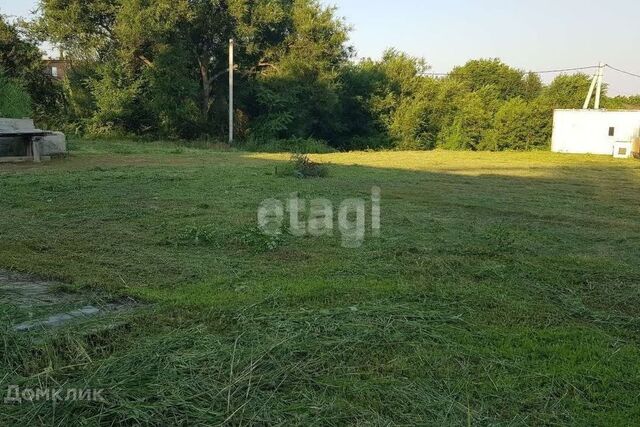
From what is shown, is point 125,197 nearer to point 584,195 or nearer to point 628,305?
point 628,305

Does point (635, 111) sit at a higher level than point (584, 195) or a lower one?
higher

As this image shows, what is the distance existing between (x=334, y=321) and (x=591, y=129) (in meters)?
28.1

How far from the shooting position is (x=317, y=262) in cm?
459

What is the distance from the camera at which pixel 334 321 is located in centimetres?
309

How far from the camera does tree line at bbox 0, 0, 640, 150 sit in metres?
24.9

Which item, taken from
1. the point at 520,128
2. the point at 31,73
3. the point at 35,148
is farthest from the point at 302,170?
the point at 520,128

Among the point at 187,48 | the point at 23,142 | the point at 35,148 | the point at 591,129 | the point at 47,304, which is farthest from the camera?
the point at 591,129

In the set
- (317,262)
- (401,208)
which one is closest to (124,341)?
(317,262)

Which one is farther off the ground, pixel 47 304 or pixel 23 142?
pixel 23 142

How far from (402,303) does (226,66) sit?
88.2ft

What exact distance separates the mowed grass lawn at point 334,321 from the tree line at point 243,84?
57.7 feet

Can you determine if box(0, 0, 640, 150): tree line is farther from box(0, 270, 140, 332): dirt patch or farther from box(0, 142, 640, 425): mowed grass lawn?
box(0, 270, 140, 332): dirt patch

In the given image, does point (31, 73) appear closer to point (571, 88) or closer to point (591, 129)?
point (591, 129)

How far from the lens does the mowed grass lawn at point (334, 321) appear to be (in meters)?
2.24
